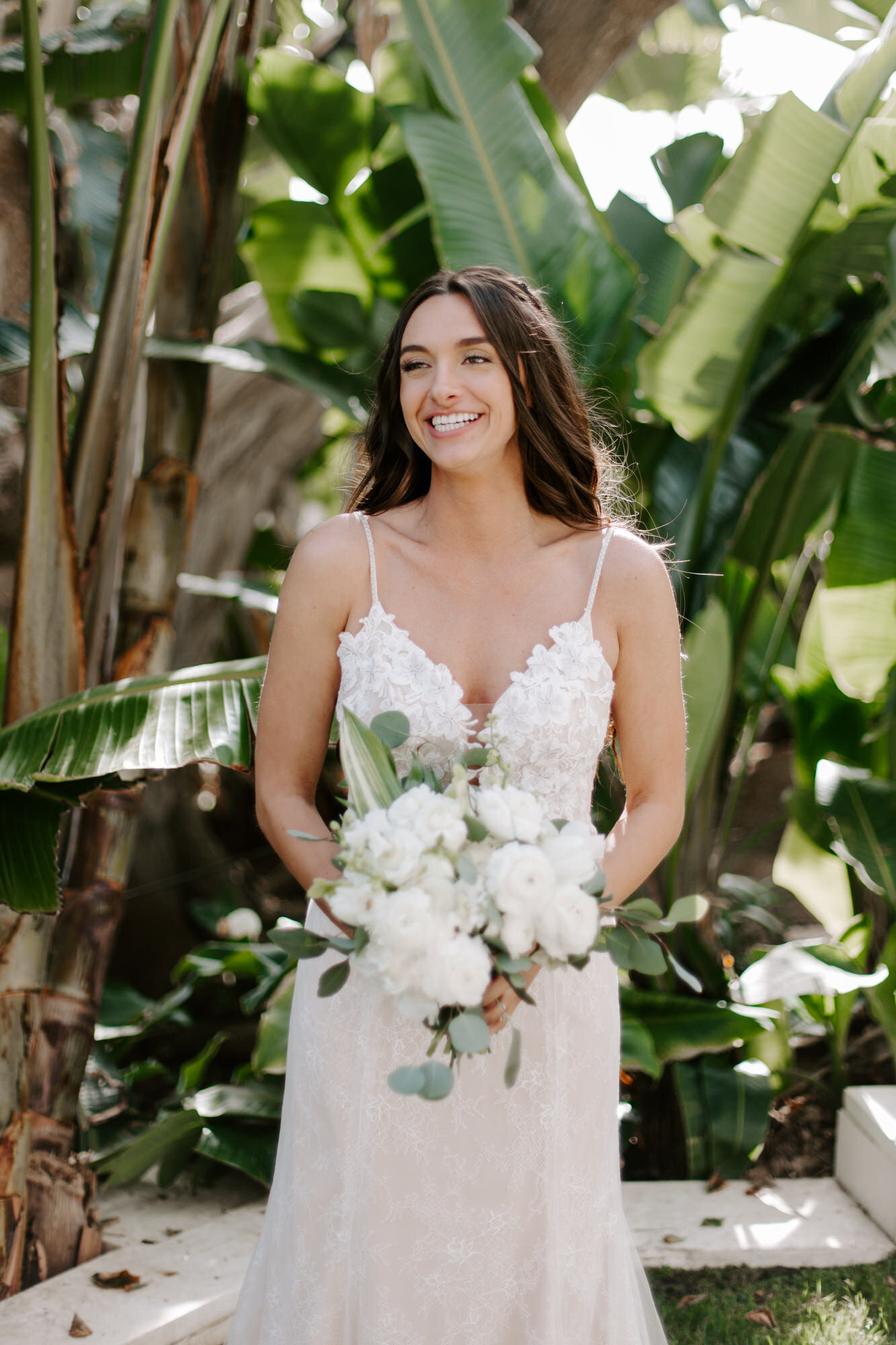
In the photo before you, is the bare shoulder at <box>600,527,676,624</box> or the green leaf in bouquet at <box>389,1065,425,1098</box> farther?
the bare shoulder at <box>600,527,676,624</box>

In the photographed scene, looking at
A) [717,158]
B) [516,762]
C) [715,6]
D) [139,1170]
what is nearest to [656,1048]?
[139,1170]

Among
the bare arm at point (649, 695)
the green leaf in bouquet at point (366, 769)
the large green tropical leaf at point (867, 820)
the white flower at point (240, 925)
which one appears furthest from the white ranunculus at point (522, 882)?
the white flower at point (240, 925)

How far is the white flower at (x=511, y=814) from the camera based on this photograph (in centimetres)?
135

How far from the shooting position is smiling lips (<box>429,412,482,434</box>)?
6.16 ft

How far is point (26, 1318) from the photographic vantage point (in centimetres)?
250

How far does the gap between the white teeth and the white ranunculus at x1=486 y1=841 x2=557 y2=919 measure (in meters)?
0.86

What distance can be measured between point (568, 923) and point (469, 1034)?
0.58 ft

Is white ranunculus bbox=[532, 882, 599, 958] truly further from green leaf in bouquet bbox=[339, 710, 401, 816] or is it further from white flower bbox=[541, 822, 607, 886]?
green leaf in bouquet bbox=[339, 710, 401, 816]

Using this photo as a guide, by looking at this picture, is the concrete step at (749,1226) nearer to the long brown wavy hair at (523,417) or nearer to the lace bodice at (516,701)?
the lace bodice at (516,701)

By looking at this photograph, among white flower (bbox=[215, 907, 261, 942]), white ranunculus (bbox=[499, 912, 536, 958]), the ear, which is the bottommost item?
white flower (bbox=[215, 907, 261, 942])

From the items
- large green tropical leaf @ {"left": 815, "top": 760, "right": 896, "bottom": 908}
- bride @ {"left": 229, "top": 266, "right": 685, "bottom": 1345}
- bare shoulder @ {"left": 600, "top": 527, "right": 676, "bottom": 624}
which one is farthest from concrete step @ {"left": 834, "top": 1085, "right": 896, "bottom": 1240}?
bare shoulder @ {"left": 600, "top": 527, "right": 676, "bottom": 624}

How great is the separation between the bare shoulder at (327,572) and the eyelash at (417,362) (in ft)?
1.04

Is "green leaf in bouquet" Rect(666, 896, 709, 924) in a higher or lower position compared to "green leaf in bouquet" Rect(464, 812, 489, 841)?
lower

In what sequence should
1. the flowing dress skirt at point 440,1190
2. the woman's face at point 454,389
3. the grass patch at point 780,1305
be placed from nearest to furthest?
the flowing dress skirt at point 440,1190
the woman's face at point 454,389
the grass patch at point 780,1305
